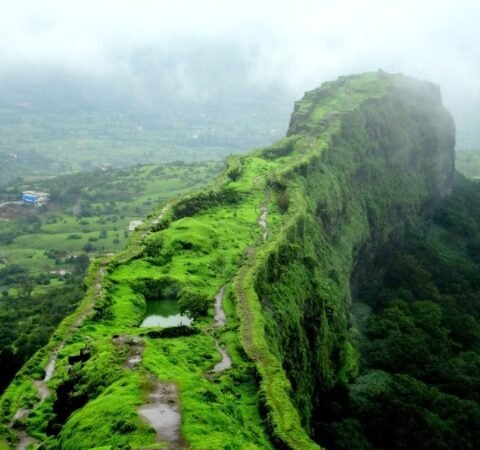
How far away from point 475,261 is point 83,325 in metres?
76.1

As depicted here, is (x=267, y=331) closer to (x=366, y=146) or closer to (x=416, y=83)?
(x=366, y=146)

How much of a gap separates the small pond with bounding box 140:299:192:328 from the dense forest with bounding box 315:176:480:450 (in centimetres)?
1123

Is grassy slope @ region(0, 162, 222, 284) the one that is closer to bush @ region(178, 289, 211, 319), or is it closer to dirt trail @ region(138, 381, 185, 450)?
bush @ region(178, 289, 211, 319)

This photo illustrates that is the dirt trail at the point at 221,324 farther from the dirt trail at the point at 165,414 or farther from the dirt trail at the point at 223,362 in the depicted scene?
the dirt trail at the point at 165,414

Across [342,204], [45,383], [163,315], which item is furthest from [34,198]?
Answer: [45,383]

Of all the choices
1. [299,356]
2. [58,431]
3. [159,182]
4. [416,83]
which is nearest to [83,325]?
[58,431]

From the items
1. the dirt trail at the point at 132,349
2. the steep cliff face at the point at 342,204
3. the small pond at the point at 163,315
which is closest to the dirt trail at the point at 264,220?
the steep cliff face at the point at 342,204

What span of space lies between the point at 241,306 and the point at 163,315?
4.12 m

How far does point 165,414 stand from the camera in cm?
2097

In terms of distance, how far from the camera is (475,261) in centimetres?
9369

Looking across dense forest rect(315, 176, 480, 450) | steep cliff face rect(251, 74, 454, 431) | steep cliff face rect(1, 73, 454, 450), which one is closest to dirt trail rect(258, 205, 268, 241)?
steep cliff face rect(1, 73, 454, 450)

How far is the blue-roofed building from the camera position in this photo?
18225cm

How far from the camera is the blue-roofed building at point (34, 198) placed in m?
182

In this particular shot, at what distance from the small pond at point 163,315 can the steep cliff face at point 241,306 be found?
58 cm
